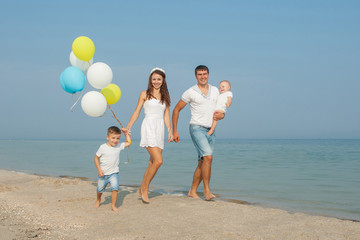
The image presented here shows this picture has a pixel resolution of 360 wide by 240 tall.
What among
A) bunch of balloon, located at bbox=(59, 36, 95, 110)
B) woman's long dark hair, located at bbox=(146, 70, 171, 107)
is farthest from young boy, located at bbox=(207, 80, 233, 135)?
bunch of balloon, located at bbox=(59, 36, 95, 110)

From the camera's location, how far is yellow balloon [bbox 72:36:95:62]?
587 centimetres

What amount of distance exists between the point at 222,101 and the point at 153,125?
1.27m

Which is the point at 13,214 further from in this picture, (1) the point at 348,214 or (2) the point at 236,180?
(2) the point at 236,180

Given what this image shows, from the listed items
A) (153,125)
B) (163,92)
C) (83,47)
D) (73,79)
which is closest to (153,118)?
(153,125)

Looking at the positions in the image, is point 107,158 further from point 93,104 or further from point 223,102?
point 223,102

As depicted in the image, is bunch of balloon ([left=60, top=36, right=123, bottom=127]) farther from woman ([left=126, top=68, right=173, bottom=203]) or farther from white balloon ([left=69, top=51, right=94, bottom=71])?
woman ([left=126, top=68, right=173, bottom=203])

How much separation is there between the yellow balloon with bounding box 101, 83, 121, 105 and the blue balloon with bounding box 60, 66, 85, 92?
0.45 metres

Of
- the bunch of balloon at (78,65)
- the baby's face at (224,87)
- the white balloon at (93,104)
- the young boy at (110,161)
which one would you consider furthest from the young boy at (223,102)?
the bunch of balloon at (78,65)

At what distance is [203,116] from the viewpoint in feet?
18.1

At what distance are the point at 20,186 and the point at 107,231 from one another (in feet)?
13.7

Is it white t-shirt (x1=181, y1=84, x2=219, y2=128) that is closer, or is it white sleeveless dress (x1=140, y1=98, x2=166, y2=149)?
white sleeveless dress (x1=140, y1=98, x2=166, y2=149)

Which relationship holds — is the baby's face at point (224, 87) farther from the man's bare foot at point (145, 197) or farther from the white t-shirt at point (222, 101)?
the man's bare foot at point (145, 197)

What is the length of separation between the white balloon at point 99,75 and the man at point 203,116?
1382 millimetres

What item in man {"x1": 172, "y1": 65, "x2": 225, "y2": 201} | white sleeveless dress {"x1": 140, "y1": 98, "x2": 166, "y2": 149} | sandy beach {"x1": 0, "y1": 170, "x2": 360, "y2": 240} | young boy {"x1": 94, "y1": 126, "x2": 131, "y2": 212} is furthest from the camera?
man {"x1": 172, "y1": 65, "x2": 225, "y2": 201}
